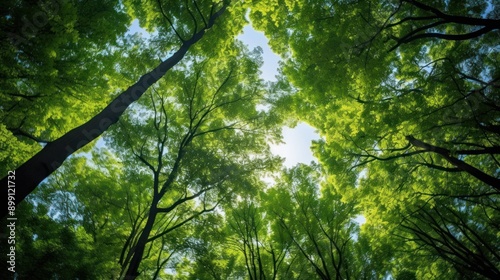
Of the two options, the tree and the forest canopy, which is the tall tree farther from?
the tree

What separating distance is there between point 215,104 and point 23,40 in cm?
579

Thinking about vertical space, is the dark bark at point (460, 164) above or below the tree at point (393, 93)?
below

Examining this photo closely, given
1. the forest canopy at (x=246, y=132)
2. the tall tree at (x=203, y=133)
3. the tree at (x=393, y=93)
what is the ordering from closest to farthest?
the forest canopy at (x=246, y=132) → the tree at (x=393, y=93) → the tall tree at (x=203, y=133)

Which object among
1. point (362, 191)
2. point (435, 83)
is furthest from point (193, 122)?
point (435, 83)

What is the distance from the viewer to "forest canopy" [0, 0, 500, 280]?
4656 millimetres

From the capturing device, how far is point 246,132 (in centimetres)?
950

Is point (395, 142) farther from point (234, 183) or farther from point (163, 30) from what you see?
point (163, 30)

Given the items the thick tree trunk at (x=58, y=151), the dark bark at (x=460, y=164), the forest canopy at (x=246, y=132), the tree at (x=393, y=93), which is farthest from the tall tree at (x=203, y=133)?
the dark bark at (x=460, y=164)

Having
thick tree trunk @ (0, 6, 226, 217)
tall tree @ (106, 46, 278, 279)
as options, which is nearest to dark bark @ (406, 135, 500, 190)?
tall tree @ (106, 46, 278, 279)

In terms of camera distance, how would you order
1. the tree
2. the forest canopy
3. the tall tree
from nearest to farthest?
the forest canopy → the tree → the tall tree

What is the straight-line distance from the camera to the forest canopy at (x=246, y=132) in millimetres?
4656

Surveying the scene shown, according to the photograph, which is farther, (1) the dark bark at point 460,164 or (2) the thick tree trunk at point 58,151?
(1) the dark bark at point 460,164

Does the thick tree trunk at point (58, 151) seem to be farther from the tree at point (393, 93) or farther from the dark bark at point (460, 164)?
the dark bark at point (460, 164)

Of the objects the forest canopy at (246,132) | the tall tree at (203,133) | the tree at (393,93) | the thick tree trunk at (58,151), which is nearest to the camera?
the thick tree trunk at (58,151)
